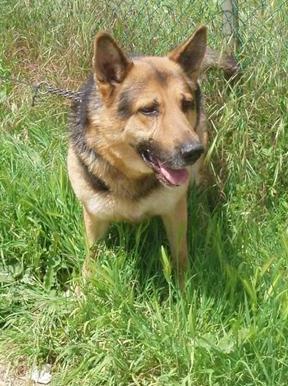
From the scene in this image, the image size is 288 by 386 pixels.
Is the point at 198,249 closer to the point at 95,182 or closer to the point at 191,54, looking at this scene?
the point at 95,182

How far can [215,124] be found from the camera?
383cm

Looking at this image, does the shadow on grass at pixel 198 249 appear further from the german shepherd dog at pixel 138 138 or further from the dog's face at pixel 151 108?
the dog's face at pixel 151 108

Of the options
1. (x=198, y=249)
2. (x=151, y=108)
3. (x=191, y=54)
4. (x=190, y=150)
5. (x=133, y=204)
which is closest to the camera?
(x=190, y=150)

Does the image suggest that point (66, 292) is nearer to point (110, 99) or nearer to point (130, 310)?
point (130, 310)

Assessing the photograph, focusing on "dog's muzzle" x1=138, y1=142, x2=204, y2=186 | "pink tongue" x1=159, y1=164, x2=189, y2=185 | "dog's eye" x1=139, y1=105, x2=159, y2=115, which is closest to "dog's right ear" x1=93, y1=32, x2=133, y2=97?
"dog's eye" x1=139, y1=105, x2=159, y2=115

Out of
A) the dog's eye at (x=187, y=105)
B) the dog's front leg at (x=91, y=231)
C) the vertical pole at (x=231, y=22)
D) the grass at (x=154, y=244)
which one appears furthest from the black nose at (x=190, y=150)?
the vertical pole at (x=231, y=22)

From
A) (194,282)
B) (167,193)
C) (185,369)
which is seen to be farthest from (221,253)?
(185,369)

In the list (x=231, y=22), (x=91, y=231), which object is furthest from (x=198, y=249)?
(x=231, y=22)

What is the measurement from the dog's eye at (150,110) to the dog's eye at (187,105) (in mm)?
142

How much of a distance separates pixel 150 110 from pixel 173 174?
325 millimetres

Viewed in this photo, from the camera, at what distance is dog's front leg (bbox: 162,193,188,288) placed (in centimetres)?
326

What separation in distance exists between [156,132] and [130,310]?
847mm

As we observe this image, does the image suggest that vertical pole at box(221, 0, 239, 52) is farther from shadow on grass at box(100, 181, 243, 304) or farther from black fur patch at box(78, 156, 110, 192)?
black fur patch at box(78, 156, 110, 192)

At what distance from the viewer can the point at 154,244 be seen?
137 inches
